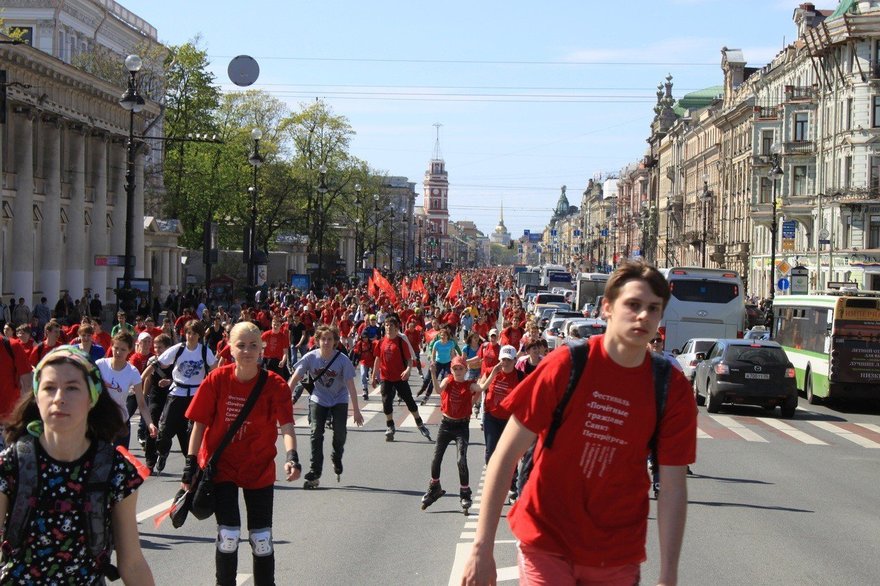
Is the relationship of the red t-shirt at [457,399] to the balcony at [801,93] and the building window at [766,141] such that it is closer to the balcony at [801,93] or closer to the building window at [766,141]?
the balcony at [801,93]

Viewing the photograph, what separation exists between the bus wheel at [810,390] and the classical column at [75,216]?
3357 centimetres

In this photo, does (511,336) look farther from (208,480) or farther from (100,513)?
(100,513)

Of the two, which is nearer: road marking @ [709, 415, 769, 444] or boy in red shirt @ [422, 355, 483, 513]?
boy in red shirt @ [422, 355, 483, 513]

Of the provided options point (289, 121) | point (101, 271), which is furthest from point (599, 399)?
point (289, 121)

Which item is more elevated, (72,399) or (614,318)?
(614,318)

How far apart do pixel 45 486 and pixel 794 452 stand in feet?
55.3

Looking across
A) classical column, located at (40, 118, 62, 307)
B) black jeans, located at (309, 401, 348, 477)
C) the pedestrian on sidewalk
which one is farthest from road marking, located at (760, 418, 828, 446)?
classical column, located at (40, 118, 62, 307)

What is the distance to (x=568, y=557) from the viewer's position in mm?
4844

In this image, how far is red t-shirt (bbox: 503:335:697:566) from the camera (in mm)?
4844

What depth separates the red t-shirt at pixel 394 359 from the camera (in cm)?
1986

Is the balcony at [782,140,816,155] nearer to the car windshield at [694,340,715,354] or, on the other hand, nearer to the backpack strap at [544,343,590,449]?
the car windshield at [694,340,715,354]

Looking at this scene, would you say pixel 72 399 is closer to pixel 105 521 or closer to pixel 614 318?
pixel 105 521

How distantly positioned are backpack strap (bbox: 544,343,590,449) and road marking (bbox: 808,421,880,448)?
18237 mm

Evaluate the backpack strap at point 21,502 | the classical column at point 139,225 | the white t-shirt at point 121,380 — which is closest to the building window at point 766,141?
the classical column at point 139,225
